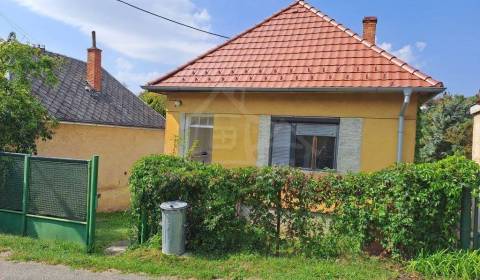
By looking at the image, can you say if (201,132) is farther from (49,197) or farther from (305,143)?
(49,197)

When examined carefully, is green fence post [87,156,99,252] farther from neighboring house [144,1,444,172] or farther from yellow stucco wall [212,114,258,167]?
yellow stucco wall [212,114,258,167]

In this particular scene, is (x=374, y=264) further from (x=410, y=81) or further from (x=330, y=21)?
(x=330, y=21)

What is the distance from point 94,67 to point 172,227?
44.8ft

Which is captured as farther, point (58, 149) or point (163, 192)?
point (58, 149)

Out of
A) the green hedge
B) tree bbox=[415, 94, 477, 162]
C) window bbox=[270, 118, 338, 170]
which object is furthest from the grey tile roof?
tree bbox=[415, 94, 477, 162]

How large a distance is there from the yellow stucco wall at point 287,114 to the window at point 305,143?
25cm

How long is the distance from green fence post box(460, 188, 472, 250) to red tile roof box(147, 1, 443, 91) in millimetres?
3066

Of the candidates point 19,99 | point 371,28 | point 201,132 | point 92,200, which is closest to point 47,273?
point 92,200

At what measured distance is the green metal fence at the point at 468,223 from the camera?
18.7 feet

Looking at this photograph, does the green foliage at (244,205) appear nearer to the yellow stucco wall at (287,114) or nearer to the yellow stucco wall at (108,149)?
the yellow stucco wall at (287,114)

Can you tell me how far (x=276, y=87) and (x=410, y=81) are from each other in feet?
9.44

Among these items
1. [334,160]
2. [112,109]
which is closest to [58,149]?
[112,109]

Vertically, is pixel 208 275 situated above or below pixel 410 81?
below

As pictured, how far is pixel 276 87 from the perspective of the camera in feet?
29.8
